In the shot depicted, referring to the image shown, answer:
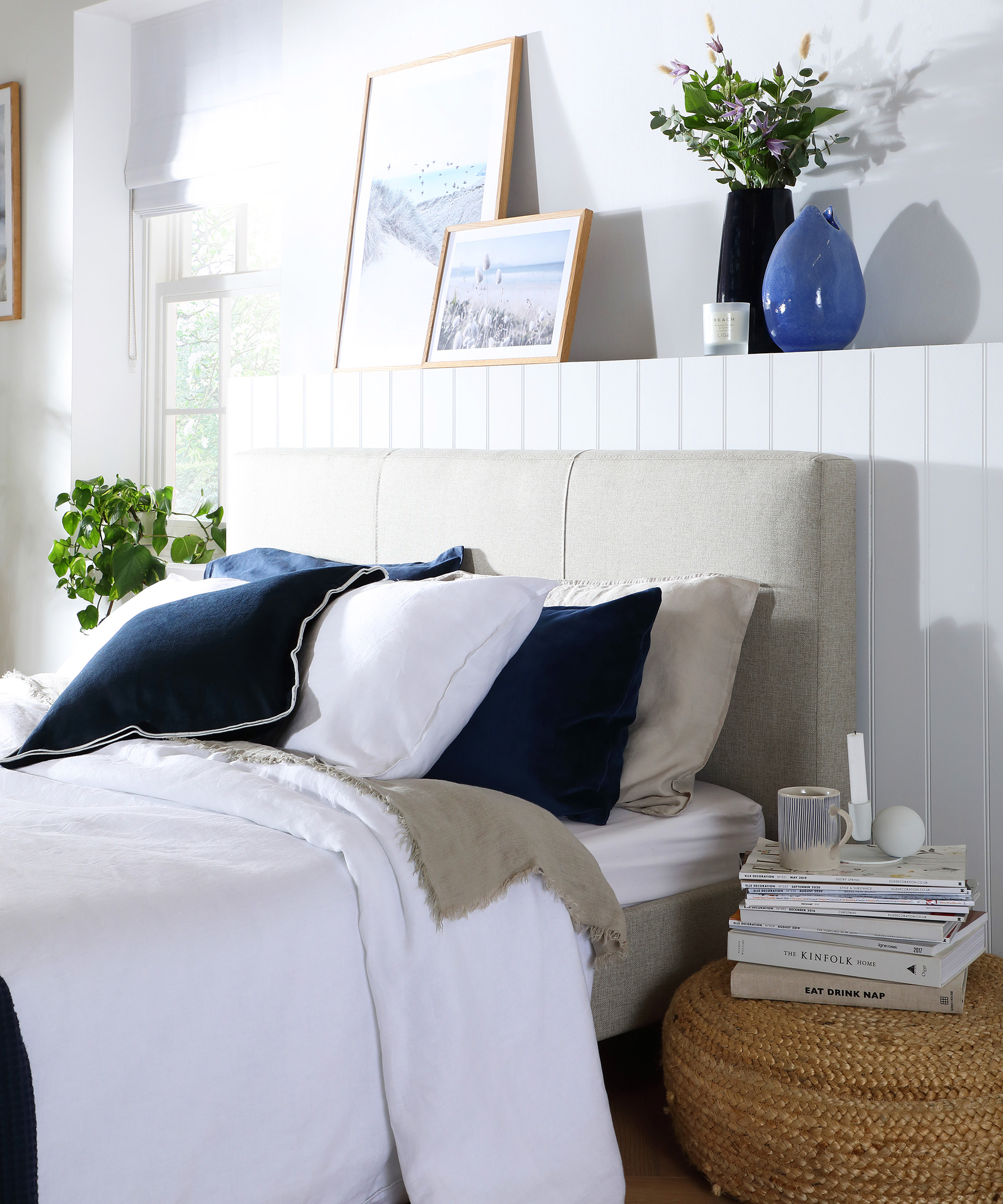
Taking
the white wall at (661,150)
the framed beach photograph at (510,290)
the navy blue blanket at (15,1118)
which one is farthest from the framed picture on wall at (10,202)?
the navy blue blanket at (15,1118)

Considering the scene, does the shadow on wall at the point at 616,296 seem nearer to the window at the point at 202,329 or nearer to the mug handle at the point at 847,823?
the mug handle at the point at 847,823

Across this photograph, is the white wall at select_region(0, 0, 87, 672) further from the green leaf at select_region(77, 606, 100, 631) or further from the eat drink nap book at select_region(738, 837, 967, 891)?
the eat drink nap book at select_region(738, 837, 967, 891)

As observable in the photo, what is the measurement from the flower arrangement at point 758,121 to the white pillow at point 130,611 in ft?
4.25

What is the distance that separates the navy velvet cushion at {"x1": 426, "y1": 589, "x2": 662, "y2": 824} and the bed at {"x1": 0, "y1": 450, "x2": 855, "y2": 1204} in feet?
0.30

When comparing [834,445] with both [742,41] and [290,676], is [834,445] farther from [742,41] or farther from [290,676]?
[290,676]

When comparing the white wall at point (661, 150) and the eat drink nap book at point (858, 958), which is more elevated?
the white wall at point (661, 150)

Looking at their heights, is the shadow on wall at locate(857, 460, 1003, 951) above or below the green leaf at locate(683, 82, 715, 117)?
below

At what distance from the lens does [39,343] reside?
438cm

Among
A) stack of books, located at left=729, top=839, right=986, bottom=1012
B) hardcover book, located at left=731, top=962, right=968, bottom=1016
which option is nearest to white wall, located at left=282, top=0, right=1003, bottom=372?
stack of books, located at left=729, top=839, right=986, bottom=1012

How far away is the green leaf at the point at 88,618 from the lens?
4.08 meters

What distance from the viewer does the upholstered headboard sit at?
7.59ft

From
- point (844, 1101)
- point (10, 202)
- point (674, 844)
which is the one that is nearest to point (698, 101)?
point (674, 844)

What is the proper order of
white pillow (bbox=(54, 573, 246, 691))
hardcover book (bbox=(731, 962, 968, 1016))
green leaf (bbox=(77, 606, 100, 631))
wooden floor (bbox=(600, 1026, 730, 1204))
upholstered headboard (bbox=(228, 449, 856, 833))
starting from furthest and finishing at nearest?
green leaf (bbox=(77, 606, 100, 631)) → white pillow (bbox=(54, 573, 246, 691)) → upholstered headboard (bbox=(228, 449, 856, 833)) → wooden floor (bbox=(600, 1026, 730, 1204)) → hardcover book (bbox=(731, 962, 968, 1016))

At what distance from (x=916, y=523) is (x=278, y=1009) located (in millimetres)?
1432
